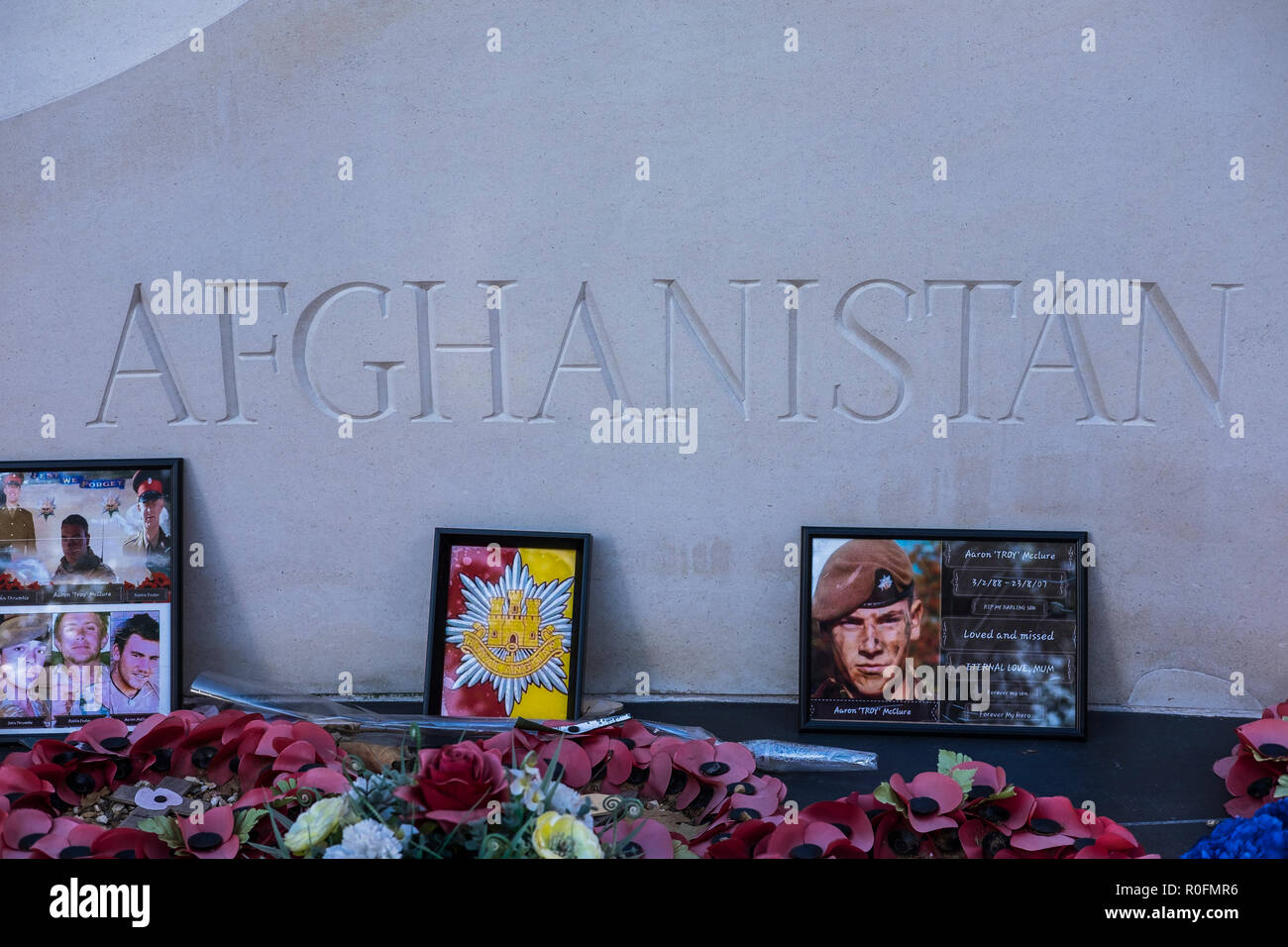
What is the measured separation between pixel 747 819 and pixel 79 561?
5.57 ft

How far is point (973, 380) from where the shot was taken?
7.57 ft

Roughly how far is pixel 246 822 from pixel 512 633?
2.83 ft

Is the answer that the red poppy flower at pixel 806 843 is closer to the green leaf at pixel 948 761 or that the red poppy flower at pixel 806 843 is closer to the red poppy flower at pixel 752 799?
the red poppy flower at pixel 752 799

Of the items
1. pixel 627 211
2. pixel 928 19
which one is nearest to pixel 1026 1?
pixel 928 19

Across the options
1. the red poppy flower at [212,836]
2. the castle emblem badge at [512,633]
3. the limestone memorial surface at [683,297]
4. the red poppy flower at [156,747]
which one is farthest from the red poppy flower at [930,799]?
the red poppy flower at [156,747]

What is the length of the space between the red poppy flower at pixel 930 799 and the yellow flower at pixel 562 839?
627mm

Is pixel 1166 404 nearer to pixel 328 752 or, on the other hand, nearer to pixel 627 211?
pixel 627 211

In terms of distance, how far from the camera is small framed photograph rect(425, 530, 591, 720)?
7.48 ft

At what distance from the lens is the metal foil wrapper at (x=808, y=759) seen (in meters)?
2.07

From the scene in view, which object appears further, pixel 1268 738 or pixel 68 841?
pixel 1268 738

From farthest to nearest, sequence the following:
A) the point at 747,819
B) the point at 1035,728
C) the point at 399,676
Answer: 1. the point at 399,676
2. the point at 1035,728
3. the point at 747,819

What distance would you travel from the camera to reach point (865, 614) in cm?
227

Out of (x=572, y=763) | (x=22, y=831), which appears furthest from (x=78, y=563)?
(x=572, y=763)

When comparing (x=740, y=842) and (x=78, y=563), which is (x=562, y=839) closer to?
(x=740, y=842)
